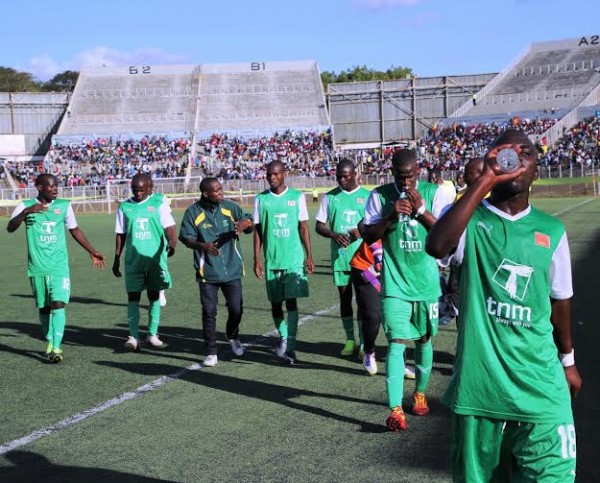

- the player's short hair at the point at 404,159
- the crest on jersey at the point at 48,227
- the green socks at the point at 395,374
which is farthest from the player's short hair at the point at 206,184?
the green socks at the point at 395,374

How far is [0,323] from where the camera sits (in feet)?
39.9

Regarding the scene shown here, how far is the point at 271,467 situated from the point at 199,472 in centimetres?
47

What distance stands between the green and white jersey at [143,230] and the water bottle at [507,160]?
724cm

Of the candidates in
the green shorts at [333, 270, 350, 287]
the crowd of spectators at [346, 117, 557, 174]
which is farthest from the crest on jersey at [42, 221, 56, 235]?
the crowd of spectators at [346, 117, 557, 174]

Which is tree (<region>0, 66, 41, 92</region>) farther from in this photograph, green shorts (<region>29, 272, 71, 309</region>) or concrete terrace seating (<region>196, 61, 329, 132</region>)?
green shorts (<region>29, 272, 71, 309</region>)

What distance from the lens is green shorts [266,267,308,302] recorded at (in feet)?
29.5

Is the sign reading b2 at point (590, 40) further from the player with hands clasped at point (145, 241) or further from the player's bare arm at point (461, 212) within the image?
the player's bare arm at point (461, 212)

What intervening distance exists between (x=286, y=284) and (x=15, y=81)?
9841cm

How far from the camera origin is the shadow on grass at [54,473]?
5.32 metres

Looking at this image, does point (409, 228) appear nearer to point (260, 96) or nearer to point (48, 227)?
point (48, 227)

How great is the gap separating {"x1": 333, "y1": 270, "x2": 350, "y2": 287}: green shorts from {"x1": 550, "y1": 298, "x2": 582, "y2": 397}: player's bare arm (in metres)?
5.60

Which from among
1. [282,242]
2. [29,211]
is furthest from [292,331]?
[29,211]

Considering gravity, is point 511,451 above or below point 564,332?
below

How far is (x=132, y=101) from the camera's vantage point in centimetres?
7294
